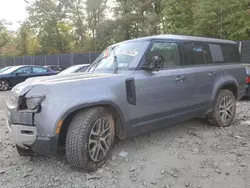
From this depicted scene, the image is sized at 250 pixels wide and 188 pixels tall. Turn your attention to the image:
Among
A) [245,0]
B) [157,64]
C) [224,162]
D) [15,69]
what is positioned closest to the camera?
[224,162]

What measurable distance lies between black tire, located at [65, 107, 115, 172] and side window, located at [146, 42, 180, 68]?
4.23 feet

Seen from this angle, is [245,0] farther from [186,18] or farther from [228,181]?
[228,181]

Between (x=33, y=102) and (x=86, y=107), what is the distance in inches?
24.7

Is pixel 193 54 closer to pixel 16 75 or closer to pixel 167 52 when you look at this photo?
pixel 167 52

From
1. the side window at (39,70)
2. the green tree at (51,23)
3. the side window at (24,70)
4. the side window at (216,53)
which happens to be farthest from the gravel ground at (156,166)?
the green tree at (51,23)

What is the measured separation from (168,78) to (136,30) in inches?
1131

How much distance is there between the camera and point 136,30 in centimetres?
3161

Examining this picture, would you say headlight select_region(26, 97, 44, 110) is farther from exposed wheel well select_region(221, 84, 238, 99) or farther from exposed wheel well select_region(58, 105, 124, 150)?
exposed wheel well select_region(221, 84, 238, 99)

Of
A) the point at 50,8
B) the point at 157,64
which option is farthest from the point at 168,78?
the point at 50,8

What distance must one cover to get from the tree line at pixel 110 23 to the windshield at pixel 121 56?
52.4 feet

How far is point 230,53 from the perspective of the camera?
5.33 m

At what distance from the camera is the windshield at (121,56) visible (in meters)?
3.80

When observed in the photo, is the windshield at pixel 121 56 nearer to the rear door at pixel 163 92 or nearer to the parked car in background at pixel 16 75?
the rear door at pixel 163 92

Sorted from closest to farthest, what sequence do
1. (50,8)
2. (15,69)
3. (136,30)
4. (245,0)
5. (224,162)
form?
1. (224,162)
2. (15,69)
3. (245,0)
4. (136,30)
5. (50,8)
